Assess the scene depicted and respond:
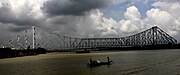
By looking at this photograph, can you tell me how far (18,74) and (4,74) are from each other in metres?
4.04

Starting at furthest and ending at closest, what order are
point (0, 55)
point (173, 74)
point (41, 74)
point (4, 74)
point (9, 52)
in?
1. point (9, 52)
2. point (0, 55)
3. point (4, 74)
4. point (41, 74)
5. point (173, 74)

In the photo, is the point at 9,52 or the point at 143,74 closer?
the point at 143,74

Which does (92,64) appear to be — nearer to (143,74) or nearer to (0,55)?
(143,74)

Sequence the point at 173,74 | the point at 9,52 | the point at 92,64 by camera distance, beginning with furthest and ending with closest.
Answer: the point at 9,52 < the point at 92,64 < the point at 173,74

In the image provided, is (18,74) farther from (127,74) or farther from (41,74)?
(127,74)

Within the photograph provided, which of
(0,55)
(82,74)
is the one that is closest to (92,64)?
(82,74)

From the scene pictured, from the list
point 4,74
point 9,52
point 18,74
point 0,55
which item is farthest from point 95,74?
point 9,52

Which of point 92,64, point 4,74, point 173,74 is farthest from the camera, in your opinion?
point 92,64

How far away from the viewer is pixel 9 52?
188250mm

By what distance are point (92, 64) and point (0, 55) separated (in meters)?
105

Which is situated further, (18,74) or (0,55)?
(0,55)

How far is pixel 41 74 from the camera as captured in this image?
2397 inches

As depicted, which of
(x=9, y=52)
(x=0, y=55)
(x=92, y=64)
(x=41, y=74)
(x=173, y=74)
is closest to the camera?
(x=173, y=74)

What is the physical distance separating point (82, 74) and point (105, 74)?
16.4 feet
